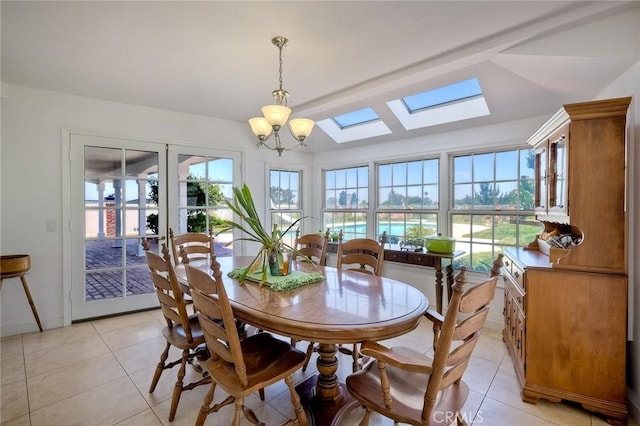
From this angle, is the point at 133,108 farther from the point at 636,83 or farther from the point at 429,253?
the point at 636,83

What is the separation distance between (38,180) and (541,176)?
4.84 m

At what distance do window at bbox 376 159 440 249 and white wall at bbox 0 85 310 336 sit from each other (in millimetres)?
3362

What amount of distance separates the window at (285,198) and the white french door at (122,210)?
107cm

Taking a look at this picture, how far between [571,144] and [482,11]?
40.0 inches

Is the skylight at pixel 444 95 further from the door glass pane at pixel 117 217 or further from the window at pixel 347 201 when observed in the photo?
the door glass pane at pixel 117 217

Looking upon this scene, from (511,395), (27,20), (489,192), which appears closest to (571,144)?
(489,192)

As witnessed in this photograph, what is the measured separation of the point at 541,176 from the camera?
8.27 ft

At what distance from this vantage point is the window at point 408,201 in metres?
3.71

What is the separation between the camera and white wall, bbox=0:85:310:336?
9.45 feet

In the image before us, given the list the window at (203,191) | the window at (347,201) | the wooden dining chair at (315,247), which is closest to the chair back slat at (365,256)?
the wooden dining chair at (315,247)

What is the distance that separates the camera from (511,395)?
199 cm

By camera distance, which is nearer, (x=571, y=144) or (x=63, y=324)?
(x=571, y=144)

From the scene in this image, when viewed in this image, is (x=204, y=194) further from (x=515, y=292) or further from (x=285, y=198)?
(x=515, y=292)

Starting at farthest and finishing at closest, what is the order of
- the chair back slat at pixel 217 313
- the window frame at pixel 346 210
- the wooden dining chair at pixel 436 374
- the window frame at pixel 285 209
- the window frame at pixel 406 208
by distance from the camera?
the window frame at pixel 285 209
the window frame at pixel 346 210
the window frame at pixel 406 208
the chair back slat at pixel 217 313
the wooden dining chair at pixel 436 374
